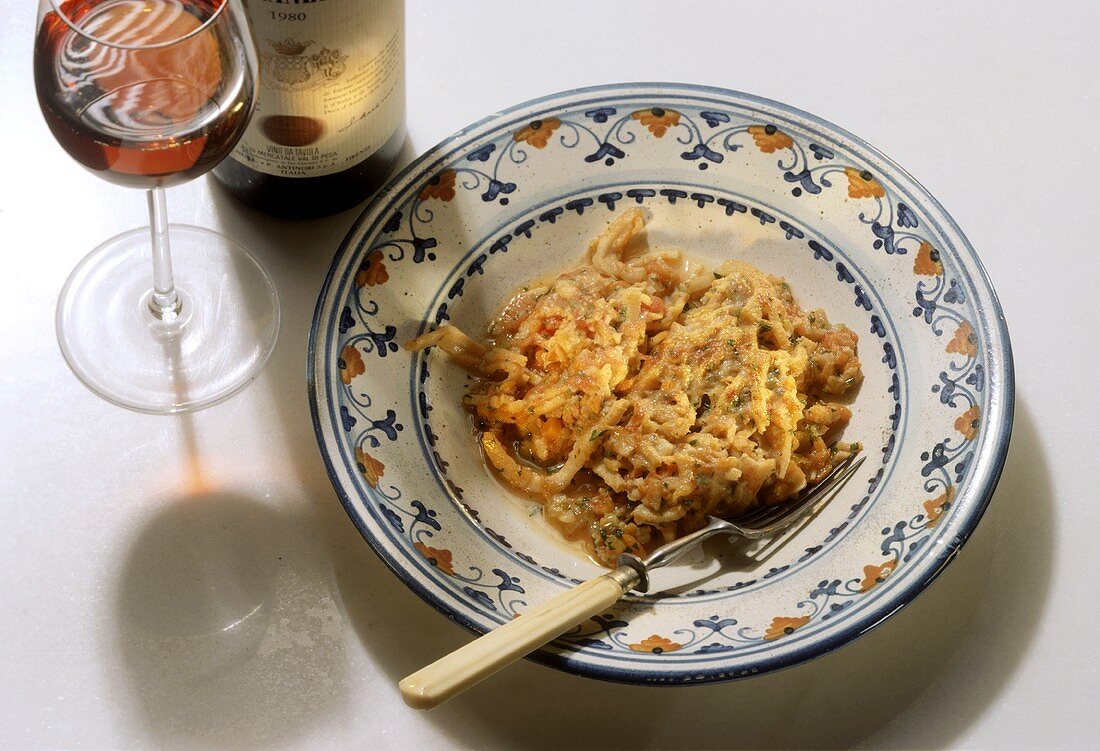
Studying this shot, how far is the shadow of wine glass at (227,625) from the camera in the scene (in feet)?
5.14

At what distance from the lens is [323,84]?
1662 mm

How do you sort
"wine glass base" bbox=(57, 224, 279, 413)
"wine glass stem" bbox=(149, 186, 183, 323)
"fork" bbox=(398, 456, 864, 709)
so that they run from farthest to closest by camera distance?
1. "wine glass base" bbox=(57, 224, 279, 413)
2. "wine glass stem" bbox=(149, 186, 183, 323)
3. "fork" bbox=(398, 456, 864, 709)

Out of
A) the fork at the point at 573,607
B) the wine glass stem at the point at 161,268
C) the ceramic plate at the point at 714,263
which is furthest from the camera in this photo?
the wine glass stem at the point at 161,268

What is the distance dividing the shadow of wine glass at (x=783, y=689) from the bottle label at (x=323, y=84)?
1.89 feet

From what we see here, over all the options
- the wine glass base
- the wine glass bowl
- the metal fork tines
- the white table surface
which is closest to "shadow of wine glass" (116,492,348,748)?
the white table surface

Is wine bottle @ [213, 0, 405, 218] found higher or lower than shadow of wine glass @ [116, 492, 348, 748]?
higher

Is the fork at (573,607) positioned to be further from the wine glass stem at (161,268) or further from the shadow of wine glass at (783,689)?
the wine glass stem at (161,268)

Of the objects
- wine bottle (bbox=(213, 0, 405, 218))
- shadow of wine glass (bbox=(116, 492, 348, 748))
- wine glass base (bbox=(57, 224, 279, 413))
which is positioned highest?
wine bottle (bbox=(213, 0, 405, 218))

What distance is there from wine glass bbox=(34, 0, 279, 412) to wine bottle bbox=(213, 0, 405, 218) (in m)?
0.13

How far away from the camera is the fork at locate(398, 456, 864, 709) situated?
1.32 m

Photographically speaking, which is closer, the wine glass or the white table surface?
the wine glass

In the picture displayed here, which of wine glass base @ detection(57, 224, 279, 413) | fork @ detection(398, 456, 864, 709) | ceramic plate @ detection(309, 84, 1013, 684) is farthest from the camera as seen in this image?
wine glass base @ detection(57, 224, 279, 413)

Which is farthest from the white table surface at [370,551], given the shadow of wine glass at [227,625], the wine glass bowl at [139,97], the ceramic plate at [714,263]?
the wine glass bowl at [139,97]

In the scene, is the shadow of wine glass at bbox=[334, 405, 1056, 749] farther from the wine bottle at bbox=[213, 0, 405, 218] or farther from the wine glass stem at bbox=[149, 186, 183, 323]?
the wine bottle at bbox=[213, 0, 405, 218]
